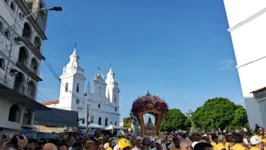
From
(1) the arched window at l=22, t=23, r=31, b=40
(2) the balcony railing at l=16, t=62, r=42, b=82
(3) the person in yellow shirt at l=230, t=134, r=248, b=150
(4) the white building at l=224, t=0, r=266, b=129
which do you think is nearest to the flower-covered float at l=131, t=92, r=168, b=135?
(4) the white building at l=224, t=0, r=266, b=129

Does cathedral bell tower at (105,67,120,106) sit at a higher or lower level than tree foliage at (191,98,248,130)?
higher

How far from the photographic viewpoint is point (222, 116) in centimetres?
4722

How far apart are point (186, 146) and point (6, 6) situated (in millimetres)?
19060

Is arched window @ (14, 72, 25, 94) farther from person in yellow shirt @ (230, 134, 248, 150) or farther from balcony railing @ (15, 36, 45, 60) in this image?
person in yellow shirt @ (230, 134, 248, 150)

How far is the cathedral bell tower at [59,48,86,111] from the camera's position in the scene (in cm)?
5516

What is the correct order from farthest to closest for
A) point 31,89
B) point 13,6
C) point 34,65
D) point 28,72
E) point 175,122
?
point 175,122, point 34,65, point 31,89, point 28,72, point 13,6

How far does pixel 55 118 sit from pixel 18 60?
1360 cm

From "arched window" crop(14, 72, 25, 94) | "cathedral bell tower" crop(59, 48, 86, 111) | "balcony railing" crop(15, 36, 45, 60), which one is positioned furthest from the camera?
"cathedral bell tower" crop(59, 48, 86, 111)

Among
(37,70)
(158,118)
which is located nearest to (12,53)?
(37,70)

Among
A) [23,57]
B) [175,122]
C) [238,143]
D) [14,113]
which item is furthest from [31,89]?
[175,122]

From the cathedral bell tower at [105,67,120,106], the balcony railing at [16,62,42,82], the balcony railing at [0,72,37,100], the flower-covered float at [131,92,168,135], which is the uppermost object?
the cathedral bell tower at [105,67,120,106]

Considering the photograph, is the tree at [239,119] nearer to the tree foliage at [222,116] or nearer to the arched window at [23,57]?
the tree foliage at [222,116]

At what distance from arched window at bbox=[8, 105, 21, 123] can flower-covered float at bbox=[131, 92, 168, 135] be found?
1239 centimetres

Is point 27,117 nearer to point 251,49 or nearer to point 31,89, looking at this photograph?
point 31,89
